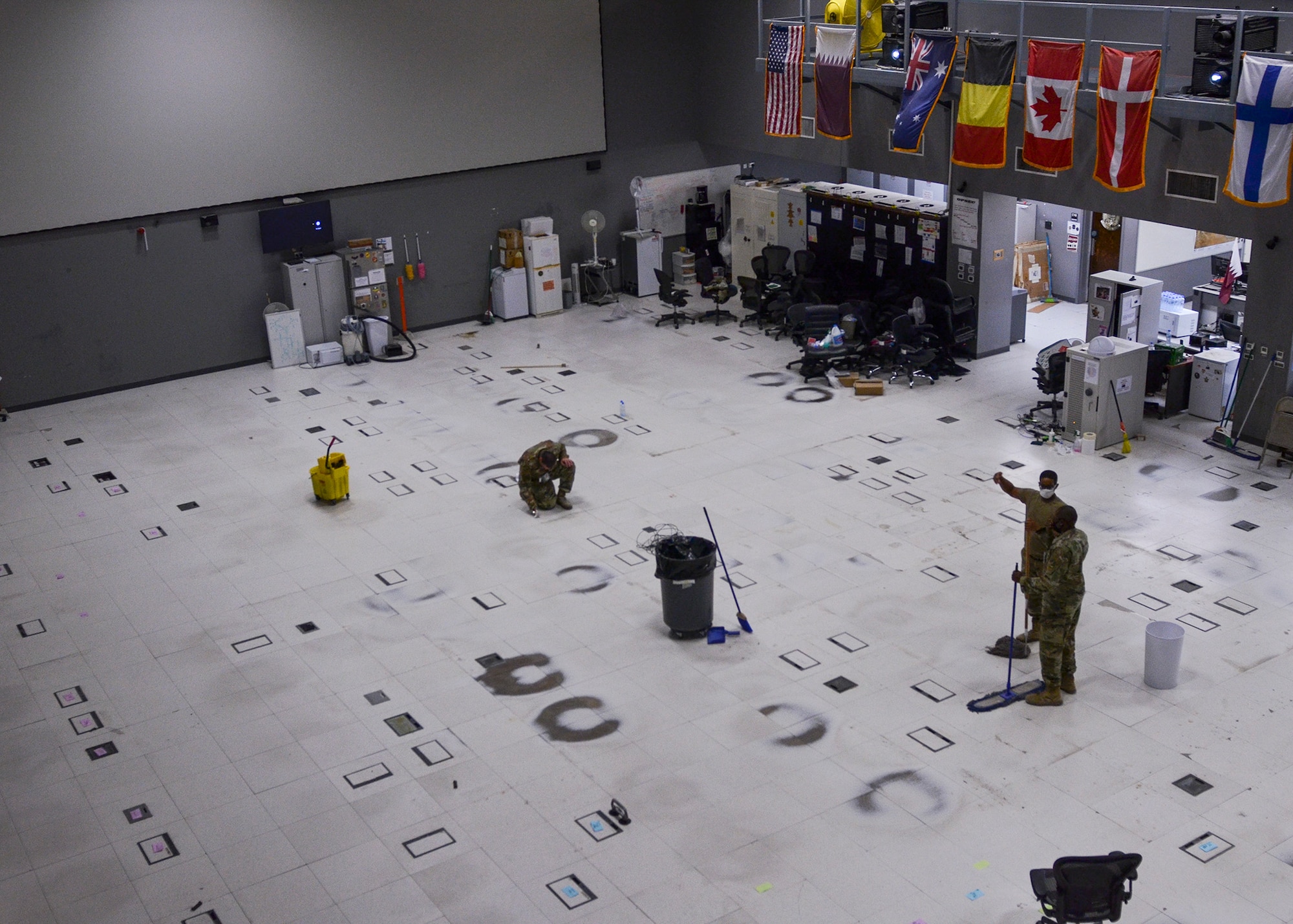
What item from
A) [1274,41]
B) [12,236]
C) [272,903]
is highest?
[1274,41]

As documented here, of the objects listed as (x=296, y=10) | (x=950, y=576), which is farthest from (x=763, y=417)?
(x=296, y=10)

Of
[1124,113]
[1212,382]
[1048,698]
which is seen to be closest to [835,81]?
[1124,113]

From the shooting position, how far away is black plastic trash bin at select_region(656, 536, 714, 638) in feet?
33.6

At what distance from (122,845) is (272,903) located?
49.8 inches

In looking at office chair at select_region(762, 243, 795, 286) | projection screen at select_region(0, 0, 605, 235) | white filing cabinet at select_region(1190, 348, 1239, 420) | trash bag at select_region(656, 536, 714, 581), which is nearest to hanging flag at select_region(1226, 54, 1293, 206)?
white filing cabinet at select_region(1190, 348, 1239, 420)

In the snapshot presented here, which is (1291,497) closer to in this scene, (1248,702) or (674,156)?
(1248,702)

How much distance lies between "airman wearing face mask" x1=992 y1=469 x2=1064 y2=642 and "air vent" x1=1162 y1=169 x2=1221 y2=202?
532 centimetres

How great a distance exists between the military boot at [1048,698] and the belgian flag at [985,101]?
7359 mm

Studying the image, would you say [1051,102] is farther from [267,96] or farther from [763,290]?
[267,96]

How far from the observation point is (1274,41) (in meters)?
12.6

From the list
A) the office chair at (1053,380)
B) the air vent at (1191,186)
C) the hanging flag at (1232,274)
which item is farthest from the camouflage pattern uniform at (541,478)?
the hanging flag at (1232,274)

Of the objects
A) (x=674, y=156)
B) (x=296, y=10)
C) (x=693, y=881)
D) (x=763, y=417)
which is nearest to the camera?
(x=693, y=881)

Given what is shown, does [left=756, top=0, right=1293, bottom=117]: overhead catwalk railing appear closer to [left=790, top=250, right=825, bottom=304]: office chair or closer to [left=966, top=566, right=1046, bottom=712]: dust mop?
[left=790, top=250, right=825, bottom=304]: office chair

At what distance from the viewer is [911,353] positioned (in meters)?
16.0
